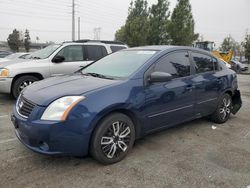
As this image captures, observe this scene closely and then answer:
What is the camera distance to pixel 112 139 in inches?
130

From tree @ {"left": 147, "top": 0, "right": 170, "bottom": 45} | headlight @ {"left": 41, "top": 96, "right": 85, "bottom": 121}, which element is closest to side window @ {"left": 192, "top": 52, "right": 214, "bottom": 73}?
headlight @ {"left": 41, "top": 96, "right": 85, "bottom": 121}

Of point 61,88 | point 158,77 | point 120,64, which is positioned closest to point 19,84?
point 120,64

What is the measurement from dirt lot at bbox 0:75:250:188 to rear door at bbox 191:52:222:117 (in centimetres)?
58

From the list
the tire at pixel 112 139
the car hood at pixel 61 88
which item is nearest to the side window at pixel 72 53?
the car hood at pixel 61 88

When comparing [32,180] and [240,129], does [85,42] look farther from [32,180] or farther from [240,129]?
[32,180]

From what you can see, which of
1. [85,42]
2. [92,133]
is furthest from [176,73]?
[85,42]

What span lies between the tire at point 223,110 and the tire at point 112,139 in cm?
236

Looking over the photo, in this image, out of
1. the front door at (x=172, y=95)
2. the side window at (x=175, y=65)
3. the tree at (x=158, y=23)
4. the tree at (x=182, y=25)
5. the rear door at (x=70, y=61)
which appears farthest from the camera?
the tree at (x=158, y=23)

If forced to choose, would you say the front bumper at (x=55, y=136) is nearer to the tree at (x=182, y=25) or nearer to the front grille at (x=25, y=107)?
the front grille at (x=25, y=107)

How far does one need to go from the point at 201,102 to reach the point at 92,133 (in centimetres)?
229

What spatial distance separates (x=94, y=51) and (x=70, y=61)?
88cm

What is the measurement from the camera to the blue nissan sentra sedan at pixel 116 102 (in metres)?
2.95

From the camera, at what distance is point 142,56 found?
4.02 meters

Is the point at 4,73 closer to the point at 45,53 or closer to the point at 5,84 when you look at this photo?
the point at 5,84
